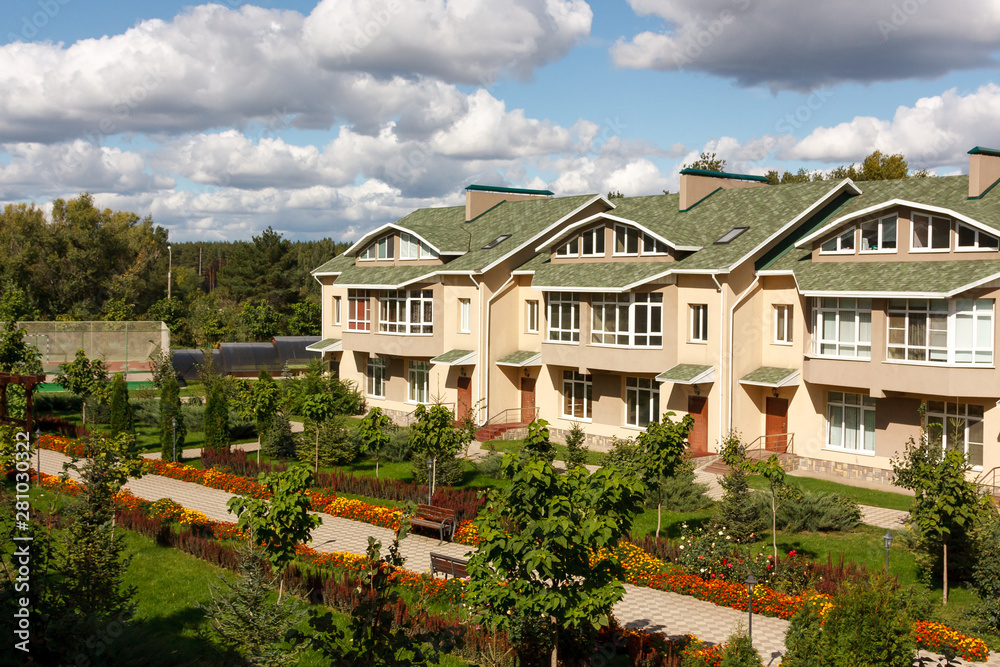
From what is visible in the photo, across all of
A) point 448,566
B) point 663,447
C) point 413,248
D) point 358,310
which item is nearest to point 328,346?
point 358,310

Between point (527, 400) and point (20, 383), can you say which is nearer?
point (20, 383)

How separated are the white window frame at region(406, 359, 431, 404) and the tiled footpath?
1409 cm

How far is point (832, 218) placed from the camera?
27.3 m

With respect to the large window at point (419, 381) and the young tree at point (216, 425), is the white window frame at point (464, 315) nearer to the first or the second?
the large window at point (419, 381)

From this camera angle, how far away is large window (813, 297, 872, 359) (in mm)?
24312

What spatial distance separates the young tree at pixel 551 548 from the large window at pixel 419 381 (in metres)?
25.4

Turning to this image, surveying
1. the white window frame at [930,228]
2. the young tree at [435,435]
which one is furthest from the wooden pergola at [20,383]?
the white window frame at [930,228]

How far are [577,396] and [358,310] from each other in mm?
12886

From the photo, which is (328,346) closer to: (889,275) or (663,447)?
(663,447)

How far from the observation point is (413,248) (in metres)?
37.4

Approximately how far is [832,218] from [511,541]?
2088cm

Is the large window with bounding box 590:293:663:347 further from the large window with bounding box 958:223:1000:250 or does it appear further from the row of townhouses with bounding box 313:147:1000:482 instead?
the large window with bounding box 958:223:1000:250

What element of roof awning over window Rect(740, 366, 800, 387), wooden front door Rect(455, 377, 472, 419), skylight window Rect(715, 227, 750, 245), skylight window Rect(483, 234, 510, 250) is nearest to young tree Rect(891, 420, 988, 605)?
roof awning over window Rect(740, 366, 800, 387)

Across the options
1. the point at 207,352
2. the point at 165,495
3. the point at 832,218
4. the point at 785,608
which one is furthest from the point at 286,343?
the point at 785,608
